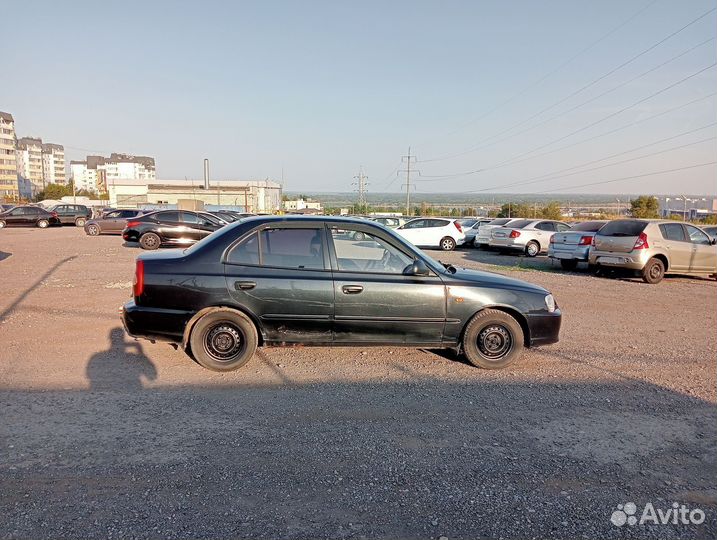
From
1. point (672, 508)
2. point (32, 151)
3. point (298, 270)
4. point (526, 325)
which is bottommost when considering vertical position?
point (672, 508)

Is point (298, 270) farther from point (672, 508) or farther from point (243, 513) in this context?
point (672, 508)

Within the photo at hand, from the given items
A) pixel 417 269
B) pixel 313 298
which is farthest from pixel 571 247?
pixel 313 298

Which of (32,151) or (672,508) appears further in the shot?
(32,151)

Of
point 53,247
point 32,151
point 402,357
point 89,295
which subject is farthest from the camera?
point 32,151

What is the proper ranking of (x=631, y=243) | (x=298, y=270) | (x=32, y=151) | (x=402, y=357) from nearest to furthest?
(x=298, y=270), (x=402, y=357), (x=631, y=243), (x=32, y=151)

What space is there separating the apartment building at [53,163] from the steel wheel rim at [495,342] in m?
193

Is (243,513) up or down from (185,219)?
down

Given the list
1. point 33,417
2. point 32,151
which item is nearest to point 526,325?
point 33,417

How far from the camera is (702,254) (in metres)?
13.5

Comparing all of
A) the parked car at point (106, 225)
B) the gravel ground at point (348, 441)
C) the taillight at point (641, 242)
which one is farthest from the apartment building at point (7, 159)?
the gravel ground at point (348, 441)

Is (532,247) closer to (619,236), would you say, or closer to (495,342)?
(619,236)

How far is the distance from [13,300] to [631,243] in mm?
13803

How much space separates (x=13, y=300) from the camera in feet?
28.6

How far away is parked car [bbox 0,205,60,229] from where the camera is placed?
32594 mm
